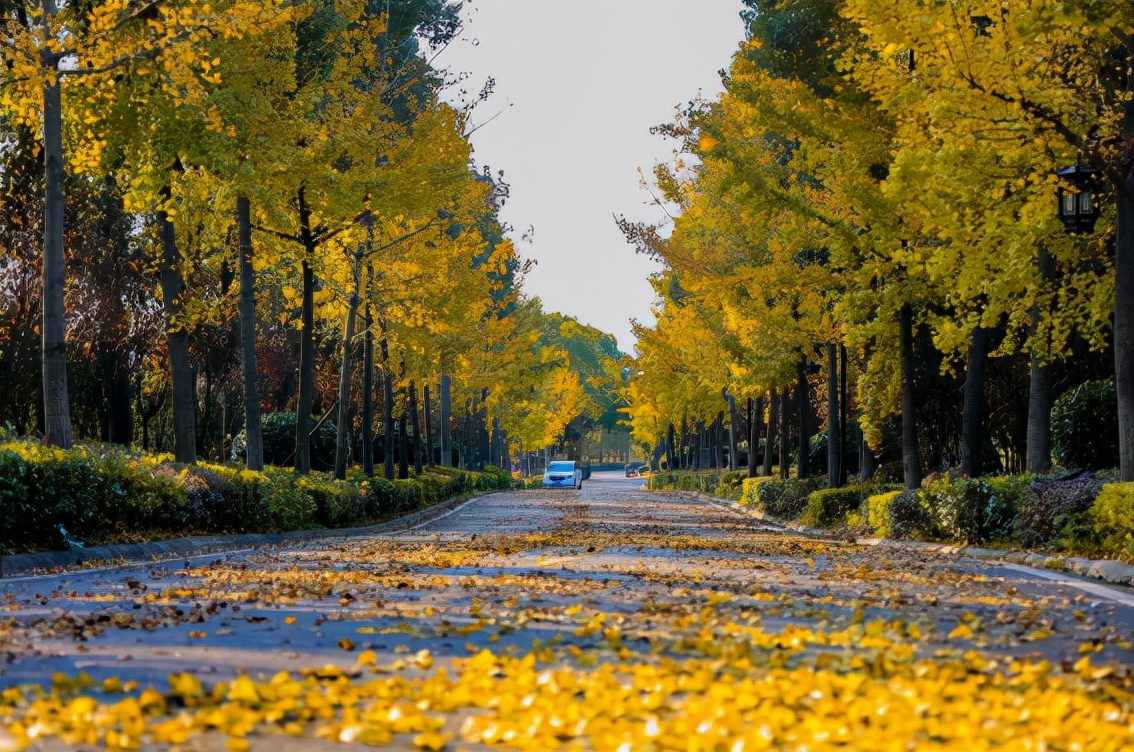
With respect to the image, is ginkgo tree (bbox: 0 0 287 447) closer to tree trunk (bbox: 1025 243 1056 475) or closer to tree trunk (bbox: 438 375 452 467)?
tree trunk (bbox: 1025 243 1056 475)

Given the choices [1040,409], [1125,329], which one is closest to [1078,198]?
[1125,329]

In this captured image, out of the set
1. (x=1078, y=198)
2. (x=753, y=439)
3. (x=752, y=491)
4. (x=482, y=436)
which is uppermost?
(x=1078, y=198)

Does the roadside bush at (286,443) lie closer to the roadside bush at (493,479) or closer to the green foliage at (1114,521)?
the roadside bush at (493,479)

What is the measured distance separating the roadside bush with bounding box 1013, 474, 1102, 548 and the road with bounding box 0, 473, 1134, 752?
1.72m

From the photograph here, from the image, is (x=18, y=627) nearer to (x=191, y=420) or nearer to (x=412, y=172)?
(x=191, y=420)

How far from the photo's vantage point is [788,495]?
29656mm

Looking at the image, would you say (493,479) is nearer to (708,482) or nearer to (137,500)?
(708,482)

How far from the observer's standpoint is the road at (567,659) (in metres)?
4.63

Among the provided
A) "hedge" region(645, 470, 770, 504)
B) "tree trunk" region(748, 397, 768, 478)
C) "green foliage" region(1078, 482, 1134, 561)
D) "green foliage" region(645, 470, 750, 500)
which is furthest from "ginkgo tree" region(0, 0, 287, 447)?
"tree trunk" region(748, 397, 768, 478)

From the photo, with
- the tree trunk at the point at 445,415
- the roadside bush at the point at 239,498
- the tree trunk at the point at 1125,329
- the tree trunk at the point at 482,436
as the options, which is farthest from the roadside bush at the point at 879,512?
the tree trunk at the point at 482,436

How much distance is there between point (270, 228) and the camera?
24.8m

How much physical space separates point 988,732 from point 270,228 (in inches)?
850

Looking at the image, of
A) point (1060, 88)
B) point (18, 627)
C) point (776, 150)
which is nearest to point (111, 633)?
point (18, 627)

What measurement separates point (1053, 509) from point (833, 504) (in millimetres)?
9932
